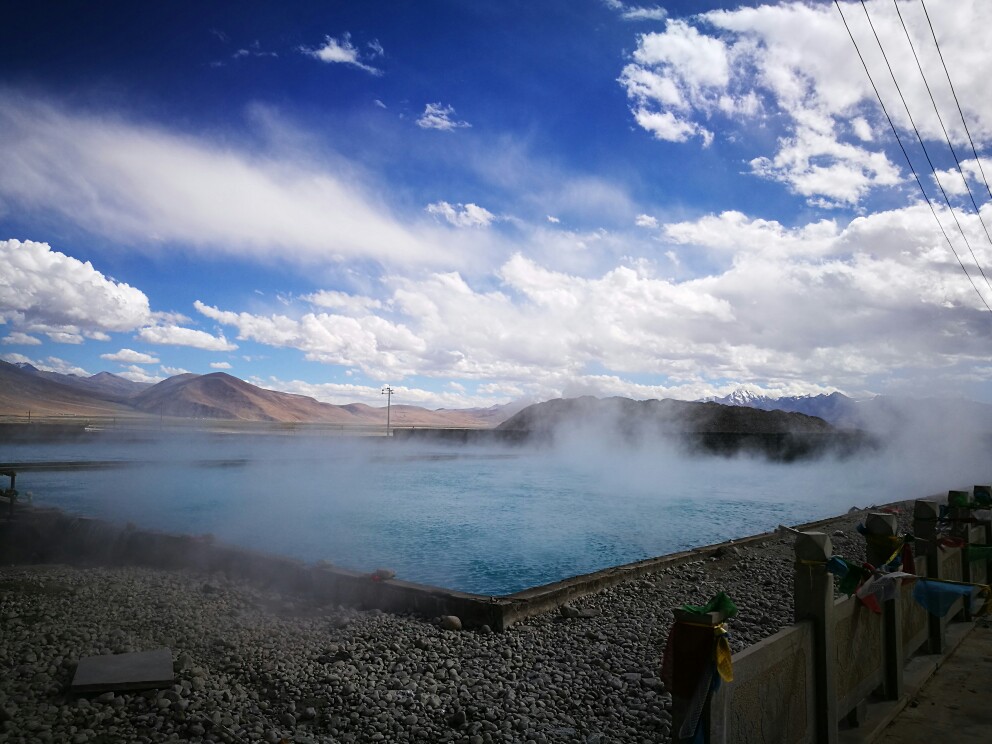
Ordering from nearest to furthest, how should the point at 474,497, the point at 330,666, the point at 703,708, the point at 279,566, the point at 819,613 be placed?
the point at 703,708 → the point at 819,613 → the point at 330,666 → the point at 279,566 → the point at 474,497

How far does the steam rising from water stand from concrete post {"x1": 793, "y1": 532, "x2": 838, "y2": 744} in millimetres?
7633

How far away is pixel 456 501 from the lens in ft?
69.5

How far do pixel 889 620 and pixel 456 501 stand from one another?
1818cm

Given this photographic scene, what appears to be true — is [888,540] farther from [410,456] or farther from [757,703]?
[410,456]

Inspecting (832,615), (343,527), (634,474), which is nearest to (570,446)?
(634,474)

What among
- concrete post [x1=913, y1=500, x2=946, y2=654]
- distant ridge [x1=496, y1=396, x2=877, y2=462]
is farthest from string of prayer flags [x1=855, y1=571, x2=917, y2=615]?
distant ridge [x1=496, y1=396, x2=877, y2=462]

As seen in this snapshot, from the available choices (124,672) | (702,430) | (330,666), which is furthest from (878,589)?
(702,430)

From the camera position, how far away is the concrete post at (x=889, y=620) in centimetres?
359

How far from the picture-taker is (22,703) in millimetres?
3855

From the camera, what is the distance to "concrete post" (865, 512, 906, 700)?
3.59 meters

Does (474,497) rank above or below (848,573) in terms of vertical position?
below

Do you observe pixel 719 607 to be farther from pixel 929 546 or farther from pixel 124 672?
pixel 124 672

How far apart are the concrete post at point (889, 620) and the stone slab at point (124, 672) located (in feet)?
14.5

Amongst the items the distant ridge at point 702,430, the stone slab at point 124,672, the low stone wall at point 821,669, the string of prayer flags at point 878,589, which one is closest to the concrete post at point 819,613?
the low stone wall at point 821,669
